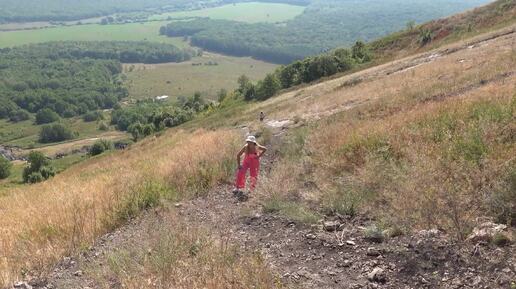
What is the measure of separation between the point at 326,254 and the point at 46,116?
161923 millimetres

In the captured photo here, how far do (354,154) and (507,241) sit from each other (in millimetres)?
3915

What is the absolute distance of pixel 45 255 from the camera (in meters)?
5.95

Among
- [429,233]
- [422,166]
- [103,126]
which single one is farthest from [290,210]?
[103,126]

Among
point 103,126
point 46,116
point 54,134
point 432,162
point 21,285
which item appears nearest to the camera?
point 21,285

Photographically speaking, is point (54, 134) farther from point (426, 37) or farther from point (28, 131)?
point (426, 37)

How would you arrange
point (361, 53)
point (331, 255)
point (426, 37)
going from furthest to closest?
point (361, 53), point (426, 37), point (331, 255)

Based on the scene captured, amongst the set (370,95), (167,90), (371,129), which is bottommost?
(167,90)

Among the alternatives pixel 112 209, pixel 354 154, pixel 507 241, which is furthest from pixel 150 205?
pixel 507 241

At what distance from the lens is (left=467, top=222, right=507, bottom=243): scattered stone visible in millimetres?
4465

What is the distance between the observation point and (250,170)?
917cm

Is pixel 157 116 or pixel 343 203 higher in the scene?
pixel 343 203

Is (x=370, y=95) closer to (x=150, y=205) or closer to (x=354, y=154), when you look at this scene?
(x=354, y=154)

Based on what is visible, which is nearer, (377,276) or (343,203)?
(377,276)

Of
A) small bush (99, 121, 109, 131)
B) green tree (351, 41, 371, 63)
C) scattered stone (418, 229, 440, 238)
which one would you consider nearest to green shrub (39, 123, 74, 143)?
small bush (99, 121, 109, 131)
